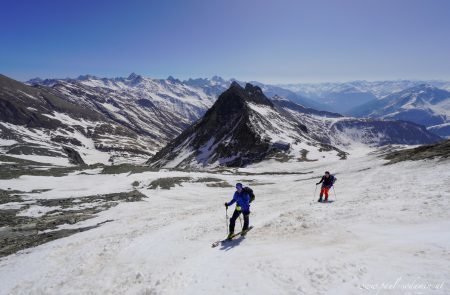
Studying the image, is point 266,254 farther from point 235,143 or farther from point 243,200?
point 235,143

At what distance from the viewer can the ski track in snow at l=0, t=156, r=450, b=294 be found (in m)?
12.2

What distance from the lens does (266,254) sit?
595 inches

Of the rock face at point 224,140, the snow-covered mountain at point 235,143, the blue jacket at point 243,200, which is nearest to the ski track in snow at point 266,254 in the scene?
the blue jacket at point 243,200

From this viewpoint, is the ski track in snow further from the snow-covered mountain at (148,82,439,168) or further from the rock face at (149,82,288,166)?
the rock face at (149,82,288,166)

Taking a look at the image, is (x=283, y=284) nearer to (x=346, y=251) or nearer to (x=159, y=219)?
(x=346, y=251)

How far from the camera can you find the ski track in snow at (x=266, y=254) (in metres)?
12.2

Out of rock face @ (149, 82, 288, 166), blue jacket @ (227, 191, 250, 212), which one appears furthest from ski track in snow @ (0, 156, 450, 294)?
rock face @ (149, 82, 288, 166)

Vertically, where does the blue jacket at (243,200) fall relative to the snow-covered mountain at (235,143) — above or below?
below

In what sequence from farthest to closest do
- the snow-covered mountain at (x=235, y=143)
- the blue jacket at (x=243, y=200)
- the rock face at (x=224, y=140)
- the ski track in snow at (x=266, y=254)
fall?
the rock face at (x=224, y=140), the snow-covered mountain at (x=235, y=143), the blue jacket at (x=243, y=200), the ski track in snow at (x=266, y=254)

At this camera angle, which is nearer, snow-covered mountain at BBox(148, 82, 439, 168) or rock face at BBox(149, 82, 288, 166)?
snow-covered mountain at BBox(148, 82, 439, 168)

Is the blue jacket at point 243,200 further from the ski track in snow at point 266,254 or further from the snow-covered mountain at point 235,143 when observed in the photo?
the snow-covered mountain at point 235,143

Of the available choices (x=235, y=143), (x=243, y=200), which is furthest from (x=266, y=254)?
(x=235, y=143)

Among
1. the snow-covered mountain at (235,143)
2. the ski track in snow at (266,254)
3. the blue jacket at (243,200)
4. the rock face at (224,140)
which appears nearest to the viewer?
the ski track in snow at (266,254)

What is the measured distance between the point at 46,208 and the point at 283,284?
33.1 m
